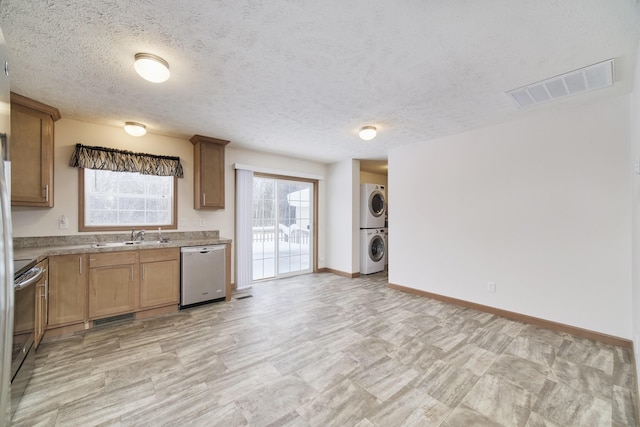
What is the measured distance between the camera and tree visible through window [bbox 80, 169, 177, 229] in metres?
3.44

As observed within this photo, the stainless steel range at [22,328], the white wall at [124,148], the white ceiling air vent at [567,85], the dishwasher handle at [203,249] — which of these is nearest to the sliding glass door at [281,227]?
the white wall at [124,148]

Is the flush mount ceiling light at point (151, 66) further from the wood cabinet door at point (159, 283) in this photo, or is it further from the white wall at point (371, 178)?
the white wall at point (371, 178)

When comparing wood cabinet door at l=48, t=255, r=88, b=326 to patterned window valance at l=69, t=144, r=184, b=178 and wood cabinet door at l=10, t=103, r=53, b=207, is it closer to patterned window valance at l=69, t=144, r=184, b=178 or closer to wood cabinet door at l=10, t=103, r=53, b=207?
wood cabinet door at l=10, t=103, r=53, b=207

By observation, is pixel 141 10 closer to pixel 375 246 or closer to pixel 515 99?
pixel 515 99

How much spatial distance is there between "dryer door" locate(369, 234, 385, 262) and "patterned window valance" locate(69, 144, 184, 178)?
400 centimetres

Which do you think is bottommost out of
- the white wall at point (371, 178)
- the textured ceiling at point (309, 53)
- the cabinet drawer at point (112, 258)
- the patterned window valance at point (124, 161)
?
the cabinet drawer at point (112, 258)

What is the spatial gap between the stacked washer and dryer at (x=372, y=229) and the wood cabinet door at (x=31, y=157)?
4.92 m

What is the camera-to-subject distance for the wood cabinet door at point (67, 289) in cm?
273

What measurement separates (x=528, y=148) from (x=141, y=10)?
4.01 meters

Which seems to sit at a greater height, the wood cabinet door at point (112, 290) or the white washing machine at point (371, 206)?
the white washing machine at point (371, 206)

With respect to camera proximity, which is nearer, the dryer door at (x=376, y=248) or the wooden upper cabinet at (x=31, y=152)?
the wooden upper cabinet at (x=31, y=152)

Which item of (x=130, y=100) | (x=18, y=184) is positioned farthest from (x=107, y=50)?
(x=18, y=184)

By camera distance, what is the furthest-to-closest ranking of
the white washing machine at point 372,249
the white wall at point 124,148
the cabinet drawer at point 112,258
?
the white washing machine at point 372,249 < the white wall at point 124,148 < the cabinet drawer at point 112,258

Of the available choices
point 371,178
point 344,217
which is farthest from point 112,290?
point 371,178
